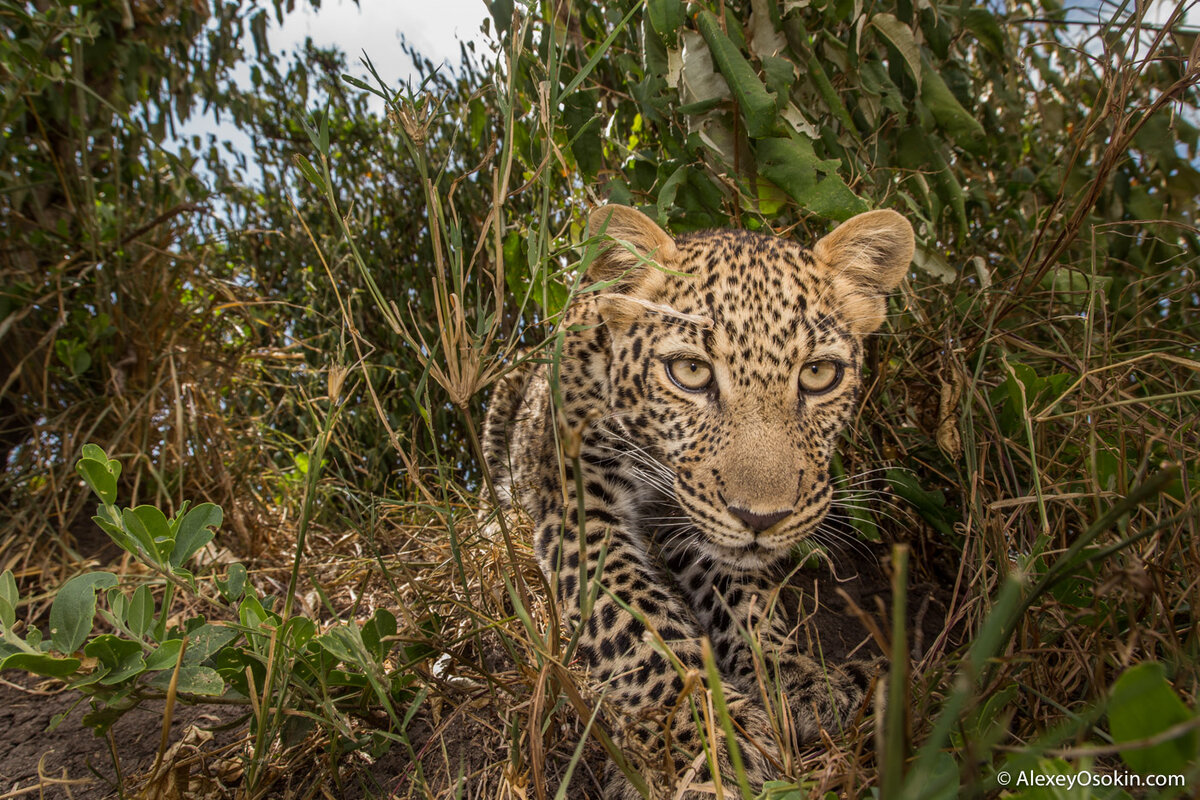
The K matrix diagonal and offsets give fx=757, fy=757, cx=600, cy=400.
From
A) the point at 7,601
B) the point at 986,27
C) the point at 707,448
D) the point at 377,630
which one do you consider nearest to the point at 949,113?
the point at 986,27

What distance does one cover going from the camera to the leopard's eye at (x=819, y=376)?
2.38m

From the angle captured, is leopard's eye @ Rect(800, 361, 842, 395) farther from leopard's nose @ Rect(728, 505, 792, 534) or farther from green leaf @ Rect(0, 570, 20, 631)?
green leaf @ Rect(0, 570, 20, 631)

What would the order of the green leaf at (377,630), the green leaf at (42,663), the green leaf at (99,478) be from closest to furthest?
the green leaf at (42,663) < the green leaf at (99,478) < the green leaf at (377,630)

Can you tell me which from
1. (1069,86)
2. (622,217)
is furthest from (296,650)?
(1069,86)

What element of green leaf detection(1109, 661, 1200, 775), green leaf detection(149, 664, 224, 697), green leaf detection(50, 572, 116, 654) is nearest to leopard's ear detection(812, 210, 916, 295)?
green leaf detection(1109, 661, 1200, 775)

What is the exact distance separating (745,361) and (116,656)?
1714mm

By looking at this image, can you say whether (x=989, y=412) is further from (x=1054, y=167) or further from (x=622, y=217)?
(x=1054, y=167)

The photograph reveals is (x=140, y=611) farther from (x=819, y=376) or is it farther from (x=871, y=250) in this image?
(x=871, y=250)

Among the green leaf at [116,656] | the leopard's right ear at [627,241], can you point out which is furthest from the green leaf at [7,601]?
the leopard's right ear at [627,241]

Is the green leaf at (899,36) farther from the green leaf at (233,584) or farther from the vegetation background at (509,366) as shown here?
the green leaf at (233,584)

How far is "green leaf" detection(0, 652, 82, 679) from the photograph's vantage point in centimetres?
140

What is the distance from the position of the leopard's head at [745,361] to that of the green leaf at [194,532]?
119 cm

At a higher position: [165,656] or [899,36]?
[899,36]

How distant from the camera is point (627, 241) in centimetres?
250
